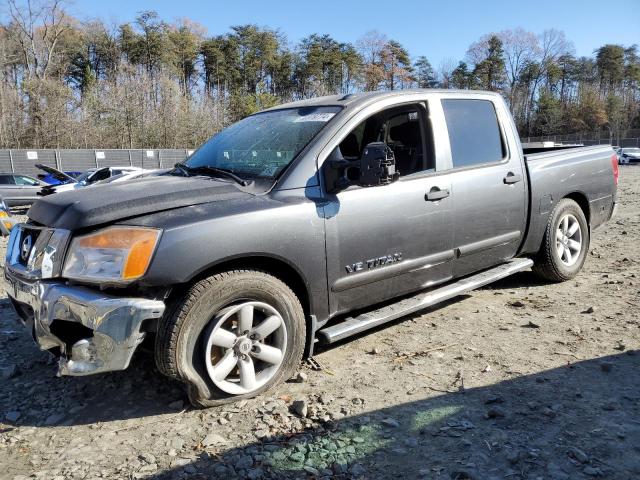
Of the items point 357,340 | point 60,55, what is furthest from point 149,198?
point 60,55

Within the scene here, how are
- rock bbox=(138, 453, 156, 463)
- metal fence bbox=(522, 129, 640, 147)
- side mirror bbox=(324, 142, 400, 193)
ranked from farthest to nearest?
1. metal fence bbox=(522, 129, 640, 147)
2. side mirror bbox=(324, 142, 400, 193)
3. rock bbox=(138, 453, 156, 463)

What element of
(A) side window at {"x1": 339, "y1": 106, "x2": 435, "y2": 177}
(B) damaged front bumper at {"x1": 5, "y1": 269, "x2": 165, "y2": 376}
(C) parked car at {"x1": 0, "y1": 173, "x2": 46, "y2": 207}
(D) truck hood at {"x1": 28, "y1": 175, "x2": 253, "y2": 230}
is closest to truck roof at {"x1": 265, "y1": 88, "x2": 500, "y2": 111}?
(A) side window at {"x1": 339, "y1": 106, "x2": 435, "y2": 177}

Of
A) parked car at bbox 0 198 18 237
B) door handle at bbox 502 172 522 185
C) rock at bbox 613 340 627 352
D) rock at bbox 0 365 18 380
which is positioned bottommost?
rock at bbox 613 340 627 352

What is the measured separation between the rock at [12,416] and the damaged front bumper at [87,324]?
508 mm

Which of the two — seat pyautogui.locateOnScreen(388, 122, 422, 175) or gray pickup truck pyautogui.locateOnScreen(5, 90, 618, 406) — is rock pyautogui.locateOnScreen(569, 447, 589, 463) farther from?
seat pyautogui.locateOnScreen(388, 122, 422, 175)

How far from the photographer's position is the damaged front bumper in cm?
A: 244

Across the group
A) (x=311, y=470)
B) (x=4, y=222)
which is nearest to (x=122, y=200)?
(x=311, y=470)

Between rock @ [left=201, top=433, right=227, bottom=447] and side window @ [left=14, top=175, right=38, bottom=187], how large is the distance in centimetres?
1666

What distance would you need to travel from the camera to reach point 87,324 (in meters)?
2.46

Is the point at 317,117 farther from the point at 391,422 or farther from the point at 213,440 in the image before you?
the point at 213,440

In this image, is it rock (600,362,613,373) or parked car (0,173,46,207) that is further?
parked car (0,173,46,207)

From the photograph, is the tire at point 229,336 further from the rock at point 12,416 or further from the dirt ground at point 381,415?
the rock at point 12,416

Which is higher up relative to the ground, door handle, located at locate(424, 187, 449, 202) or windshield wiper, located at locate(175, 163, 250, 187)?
windshield wiper, located at locate(175, 163, 250, 187)

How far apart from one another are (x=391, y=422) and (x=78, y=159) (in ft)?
93.7
